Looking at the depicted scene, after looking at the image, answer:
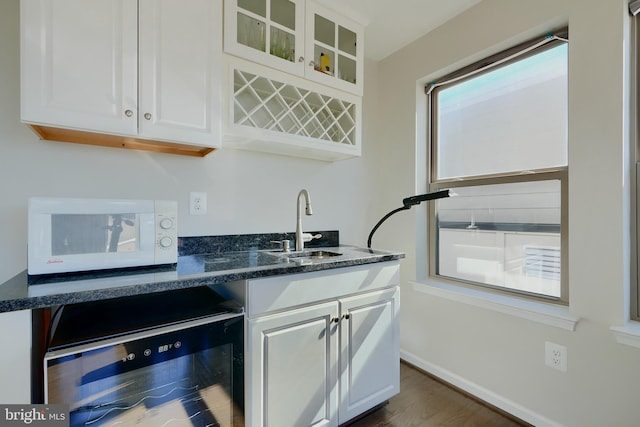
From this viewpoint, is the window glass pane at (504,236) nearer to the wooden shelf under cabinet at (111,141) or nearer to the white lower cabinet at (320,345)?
the white lower cabinet at (320,345)

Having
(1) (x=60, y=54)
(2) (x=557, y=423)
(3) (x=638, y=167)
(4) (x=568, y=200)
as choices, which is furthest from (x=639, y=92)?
(1) (x=60, y=54)

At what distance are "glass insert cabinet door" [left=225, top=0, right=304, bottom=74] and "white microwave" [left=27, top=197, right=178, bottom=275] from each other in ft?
2.83

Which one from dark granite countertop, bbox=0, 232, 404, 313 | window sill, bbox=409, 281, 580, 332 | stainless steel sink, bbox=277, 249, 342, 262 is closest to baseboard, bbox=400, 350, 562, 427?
window sill, bbox=409, 281, 580, 332

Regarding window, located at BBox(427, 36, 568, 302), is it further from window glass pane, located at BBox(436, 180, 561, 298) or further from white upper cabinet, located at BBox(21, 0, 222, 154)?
white upper cabinet, located at BBox(21, 0, 222, 154)

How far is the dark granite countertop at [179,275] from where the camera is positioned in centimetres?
87

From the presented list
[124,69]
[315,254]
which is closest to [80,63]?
[124,69]

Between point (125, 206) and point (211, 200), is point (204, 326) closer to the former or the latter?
point (125, 206)

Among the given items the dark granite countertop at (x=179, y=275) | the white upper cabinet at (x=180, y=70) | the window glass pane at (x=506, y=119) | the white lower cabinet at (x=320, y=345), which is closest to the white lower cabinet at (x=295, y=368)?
the white lower cabinet at (x=320, y=345)

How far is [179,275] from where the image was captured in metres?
1.11

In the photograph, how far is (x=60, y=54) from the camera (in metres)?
1.08

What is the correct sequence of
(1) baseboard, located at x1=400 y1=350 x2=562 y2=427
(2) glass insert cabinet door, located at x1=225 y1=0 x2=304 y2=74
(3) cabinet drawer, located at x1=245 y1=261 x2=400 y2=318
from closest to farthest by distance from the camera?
(3) cabinet drawer, located at x1=245 y1=261 x2=400 y2=318 < (2) glass insert cabinet door, located at x1=225 y1=0 x2=304 y2=74 < (1) baseboard, located at x1=400 y1=350 x2=562 y2=427

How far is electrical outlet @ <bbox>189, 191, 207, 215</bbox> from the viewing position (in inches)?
65.4

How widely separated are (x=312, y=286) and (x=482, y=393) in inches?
53.5

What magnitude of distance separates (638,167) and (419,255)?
1268 millimetres
